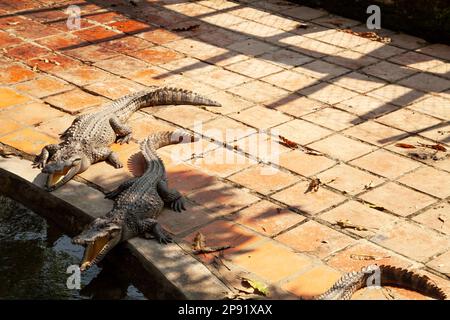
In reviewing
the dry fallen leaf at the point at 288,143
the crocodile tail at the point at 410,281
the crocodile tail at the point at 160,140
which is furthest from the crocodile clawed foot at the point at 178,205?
the crocodile tail at the point at 410,281

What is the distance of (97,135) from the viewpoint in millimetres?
8586

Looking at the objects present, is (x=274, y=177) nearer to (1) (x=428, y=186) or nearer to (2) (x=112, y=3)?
(1) (x=428, y=186)

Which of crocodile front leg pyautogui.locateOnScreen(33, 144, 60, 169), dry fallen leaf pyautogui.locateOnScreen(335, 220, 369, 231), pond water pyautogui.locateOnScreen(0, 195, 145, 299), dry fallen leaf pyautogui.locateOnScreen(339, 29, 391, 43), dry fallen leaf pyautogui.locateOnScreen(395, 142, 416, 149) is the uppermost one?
dry fallen leaf pyautogui.locateOnScreen(339, 29, 391, 43)

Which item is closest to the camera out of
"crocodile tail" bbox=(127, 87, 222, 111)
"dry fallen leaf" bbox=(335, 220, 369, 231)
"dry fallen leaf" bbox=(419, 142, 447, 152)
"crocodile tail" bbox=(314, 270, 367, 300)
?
"crocodile tail" bbox=(314, 270, 367, 300)

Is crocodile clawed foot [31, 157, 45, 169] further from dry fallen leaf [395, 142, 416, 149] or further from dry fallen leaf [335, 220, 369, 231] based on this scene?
dry fallen leaf [395, 142, 416, 149]

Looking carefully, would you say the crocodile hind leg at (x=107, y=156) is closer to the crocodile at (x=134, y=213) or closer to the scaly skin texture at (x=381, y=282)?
the crocodile at (x=134, y=213)

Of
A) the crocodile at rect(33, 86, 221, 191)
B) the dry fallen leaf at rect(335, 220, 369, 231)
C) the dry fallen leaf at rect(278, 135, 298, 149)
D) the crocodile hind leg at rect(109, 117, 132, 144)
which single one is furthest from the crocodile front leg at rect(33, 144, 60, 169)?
the dry fallen leaf at rect(335, 220, 369, 231)

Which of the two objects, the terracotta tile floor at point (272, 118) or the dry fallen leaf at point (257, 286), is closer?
the dry fallen leaf at point (257, 286)

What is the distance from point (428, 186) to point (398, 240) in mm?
1054

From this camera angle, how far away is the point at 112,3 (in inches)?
501

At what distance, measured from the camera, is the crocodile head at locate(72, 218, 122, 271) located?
22.4 ft

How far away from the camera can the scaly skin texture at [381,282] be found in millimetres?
6250

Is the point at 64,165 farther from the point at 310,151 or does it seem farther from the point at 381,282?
the point at 381,282

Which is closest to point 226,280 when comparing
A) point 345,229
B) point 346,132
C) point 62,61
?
point 345,229
